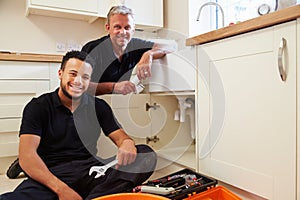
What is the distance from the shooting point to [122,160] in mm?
1319

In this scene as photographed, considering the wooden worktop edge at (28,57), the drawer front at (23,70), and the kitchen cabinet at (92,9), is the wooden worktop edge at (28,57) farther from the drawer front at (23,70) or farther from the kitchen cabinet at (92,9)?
the kitchen cabinet at (92,9)

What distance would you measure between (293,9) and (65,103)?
1137 millimetres

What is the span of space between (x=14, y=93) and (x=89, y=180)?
972mm

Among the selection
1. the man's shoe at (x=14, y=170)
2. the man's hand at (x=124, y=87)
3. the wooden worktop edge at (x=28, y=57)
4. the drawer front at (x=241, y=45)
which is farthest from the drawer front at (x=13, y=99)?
the drawer front at (x=241, y=45)

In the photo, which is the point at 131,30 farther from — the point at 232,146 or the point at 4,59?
the point at 232,146

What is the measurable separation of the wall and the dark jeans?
144cm

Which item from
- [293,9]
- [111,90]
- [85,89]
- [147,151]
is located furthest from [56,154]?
[293,9]

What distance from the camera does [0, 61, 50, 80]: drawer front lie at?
5.97 ft

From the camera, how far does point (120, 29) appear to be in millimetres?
1745

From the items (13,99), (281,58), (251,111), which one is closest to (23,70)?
(13,99)

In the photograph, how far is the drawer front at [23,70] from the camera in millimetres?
1820

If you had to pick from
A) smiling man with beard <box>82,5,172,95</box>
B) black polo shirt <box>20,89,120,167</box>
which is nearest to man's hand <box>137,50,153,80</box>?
smiling man with beard <box>82,5,172,95</box>

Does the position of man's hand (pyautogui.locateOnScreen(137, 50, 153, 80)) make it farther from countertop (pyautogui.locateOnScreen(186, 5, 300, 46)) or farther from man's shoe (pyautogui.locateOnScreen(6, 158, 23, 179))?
man's shoe (pyautogui.locateOnScreen(6, 158, 23, 179))

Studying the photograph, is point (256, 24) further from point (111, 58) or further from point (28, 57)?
point (28, 57)
